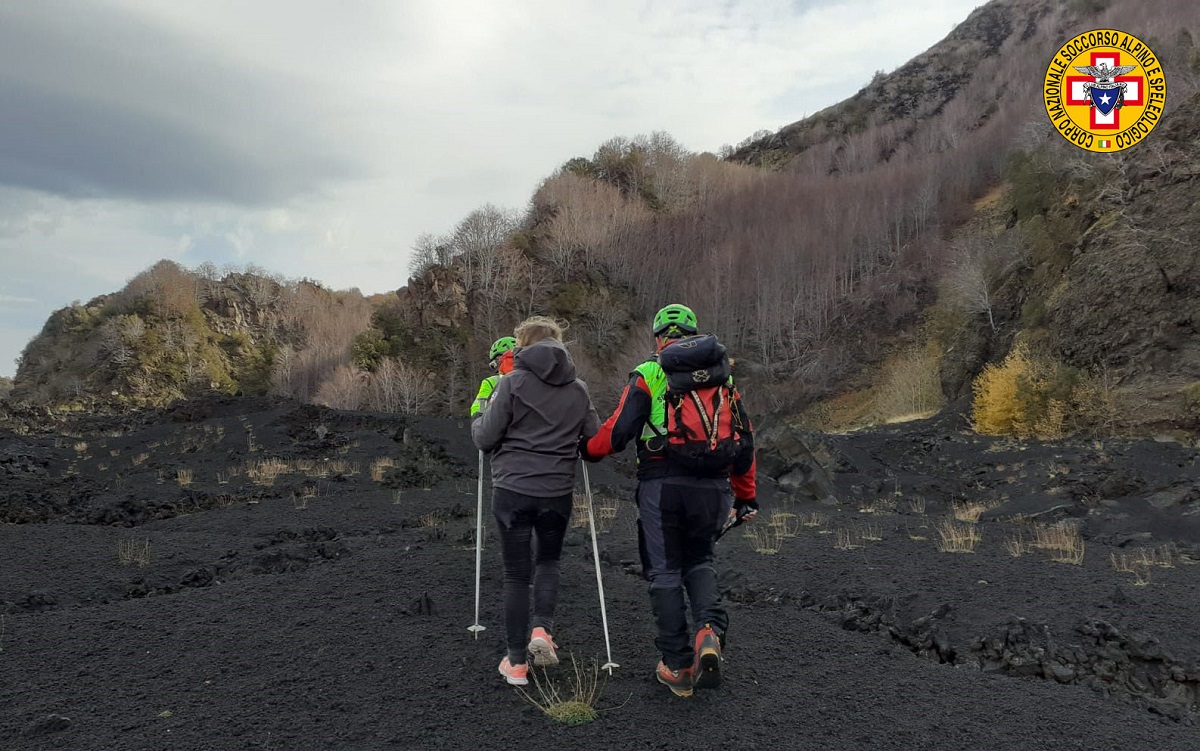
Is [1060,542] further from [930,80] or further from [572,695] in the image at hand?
[930,80]

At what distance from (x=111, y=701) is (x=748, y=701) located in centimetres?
365

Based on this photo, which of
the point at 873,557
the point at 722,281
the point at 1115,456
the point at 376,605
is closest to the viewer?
the point at 376,605

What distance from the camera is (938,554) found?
27.9 feet

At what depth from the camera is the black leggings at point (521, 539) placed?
4164 millimetres

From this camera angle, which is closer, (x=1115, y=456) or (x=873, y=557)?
(x=873, y=557)

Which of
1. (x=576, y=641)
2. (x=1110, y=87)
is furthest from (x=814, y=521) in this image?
(x=1110, y=87)

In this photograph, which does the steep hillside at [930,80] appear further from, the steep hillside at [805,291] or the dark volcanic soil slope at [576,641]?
the dark volcanic soil slope at [576,641]

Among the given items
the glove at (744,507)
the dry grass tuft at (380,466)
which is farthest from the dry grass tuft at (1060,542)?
the dry grass tuft at (380,466)

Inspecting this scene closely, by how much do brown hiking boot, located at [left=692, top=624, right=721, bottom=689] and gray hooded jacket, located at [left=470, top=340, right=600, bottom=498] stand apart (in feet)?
3.73

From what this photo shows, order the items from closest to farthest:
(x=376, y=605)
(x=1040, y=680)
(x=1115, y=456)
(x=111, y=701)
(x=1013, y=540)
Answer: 1. (x=111, y=701)
2. (x=1040, y=680)
3. (x=376, y=605)
4. (x=1013, y=540)
5. (x=1115, y=456)

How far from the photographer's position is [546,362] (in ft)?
13.8

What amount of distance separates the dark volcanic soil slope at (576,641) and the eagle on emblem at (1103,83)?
2130 centimetres

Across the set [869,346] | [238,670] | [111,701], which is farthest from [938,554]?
[869,346]

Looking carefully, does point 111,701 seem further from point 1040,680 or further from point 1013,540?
point 1013,540
